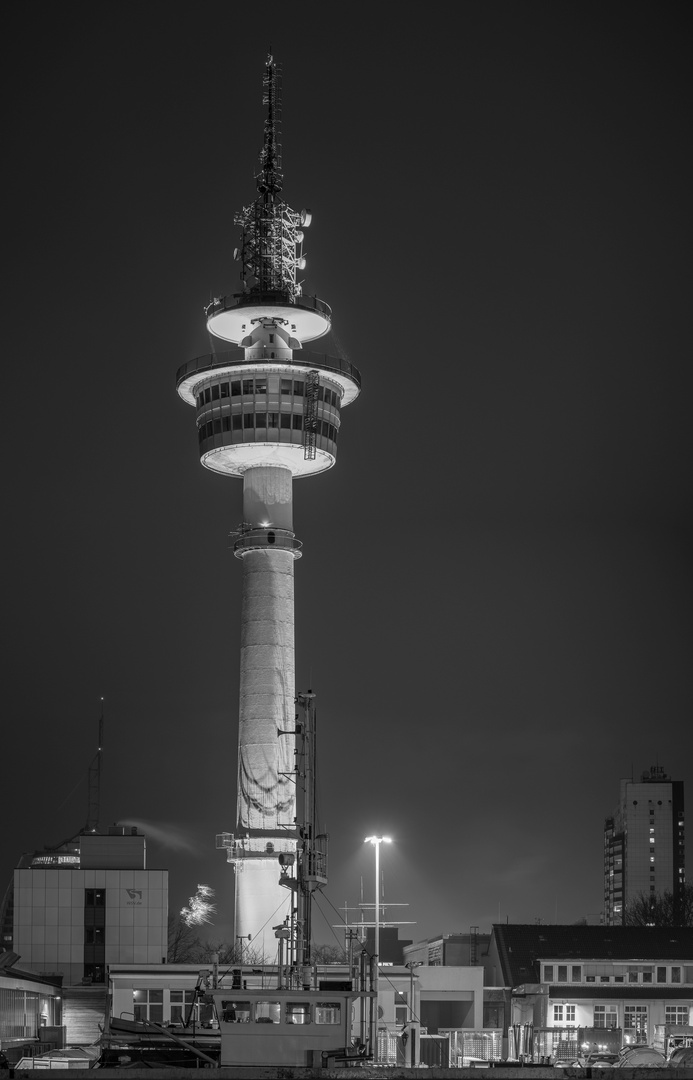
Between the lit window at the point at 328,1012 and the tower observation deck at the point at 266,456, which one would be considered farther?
the tower observation deck at the point at 266,456

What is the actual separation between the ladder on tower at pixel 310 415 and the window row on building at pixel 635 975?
140ft

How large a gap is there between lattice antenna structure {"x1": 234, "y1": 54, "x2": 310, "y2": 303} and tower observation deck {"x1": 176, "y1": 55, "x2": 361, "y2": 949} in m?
0.12

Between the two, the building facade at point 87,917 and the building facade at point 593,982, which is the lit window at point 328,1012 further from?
the building facade at point 87,917

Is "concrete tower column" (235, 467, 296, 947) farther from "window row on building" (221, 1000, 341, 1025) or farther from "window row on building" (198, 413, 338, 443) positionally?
"window row on building" (221, 1000, 341, 1025)

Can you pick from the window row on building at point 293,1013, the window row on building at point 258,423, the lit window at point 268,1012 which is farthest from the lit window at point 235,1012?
the window row on building at point 258,423

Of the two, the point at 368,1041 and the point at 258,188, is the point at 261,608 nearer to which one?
the point at 258,188

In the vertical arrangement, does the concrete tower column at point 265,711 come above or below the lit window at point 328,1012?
above

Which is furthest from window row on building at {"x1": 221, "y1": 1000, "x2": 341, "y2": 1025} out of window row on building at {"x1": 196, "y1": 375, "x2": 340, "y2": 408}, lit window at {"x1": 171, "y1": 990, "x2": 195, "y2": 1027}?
window row on building at {"x1": 196, "y1": 375, "x2": 340, "y2": 408}

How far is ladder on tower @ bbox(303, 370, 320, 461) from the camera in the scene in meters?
145

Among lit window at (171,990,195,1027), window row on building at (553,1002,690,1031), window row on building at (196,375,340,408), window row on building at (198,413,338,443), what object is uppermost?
window row on building at (196,375,340,408)

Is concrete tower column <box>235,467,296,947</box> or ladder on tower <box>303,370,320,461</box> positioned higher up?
ladder on tower <box>303,370,320,461</box>

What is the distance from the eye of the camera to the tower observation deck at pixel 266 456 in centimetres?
13975

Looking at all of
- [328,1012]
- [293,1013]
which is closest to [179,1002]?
[293,1013]

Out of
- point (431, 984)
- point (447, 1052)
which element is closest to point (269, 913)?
point (431, 984)
